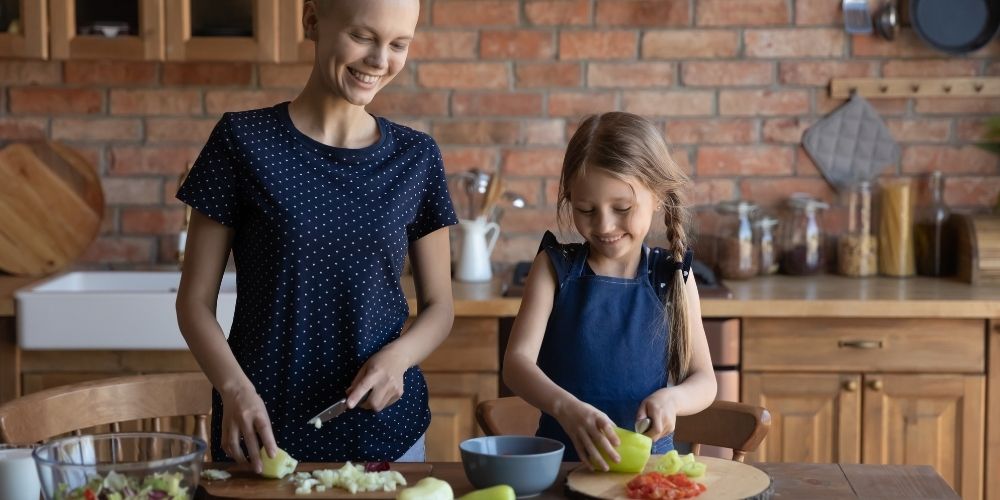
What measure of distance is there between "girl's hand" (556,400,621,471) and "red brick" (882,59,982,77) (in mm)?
2131

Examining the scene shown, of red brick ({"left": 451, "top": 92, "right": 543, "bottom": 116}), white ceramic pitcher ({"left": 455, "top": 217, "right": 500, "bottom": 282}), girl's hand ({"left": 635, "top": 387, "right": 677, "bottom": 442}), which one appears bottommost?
girl's hand ({"left": 635, "top": 387, "right": 677, "bottom": 442})

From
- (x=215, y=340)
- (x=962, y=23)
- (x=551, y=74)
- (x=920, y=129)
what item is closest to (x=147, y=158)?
(x=551, y=74)

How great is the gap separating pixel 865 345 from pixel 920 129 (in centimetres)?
82

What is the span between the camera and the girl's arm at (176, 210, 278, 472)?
1.35 meters

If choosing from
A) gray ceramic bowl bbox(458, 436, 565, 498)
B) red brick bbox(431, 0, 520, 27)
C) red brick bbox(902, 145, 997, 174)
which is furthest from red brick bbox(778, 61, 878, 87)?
gray ceramic bowl bbox(458, 436, 565, 498)

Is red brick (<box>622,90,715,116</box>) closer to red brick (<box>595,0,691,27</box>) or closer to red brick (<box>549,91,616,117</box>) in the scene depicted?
red brick (<box>549,91,616,117</box>)

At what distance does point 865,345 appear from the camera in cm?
265

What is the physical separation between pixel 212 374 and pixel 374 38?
1.51ft

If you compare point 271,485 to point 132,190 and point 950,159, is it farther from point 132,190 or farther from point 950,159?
point 950,159

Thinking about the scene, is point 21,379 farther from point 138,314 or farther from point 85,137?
point 85,137

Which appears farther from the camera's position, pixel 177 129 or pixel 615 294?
pixel 177 129

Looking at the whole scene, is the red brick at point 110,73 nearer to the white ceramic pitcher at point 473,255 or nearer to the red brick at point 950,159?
the white ceramic pitcher at point 473,255

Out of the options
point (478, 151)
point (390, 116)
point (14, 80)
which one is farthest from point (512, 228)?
point (14, 80)

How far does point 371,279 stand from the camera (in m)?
1.54
